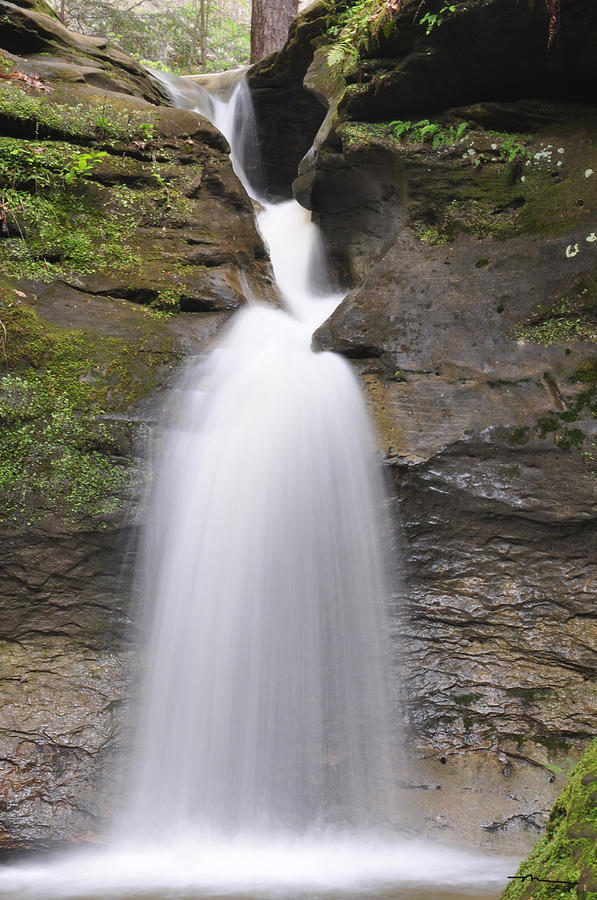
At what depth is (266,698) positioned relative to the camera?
4.31 meters

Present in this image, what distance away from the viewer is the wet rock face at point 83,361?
13.3 ft

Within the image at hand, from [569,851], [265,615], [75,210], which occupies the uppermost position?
[75,210]

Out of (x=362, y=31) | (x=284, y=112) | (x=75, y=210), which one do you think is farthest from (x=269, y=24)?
(x=75, y=210)

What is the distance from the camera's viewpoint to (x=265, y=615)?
4512mm

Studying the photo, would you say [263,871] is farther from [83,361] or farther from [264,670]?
[83,361]

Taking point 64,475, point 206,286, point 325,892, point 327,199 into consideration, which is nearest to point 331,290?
point 327,199

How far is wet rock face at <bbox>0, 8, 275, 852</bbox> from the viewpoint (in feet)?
13.3

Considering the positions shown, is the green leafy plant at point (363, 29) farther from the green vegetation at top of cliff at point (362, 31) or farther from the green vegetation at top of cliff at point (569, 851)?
the green vegetation at top of cliff at point (569, 851)

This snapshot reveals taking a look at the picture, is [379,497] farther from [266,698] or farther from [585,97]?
[585,97]

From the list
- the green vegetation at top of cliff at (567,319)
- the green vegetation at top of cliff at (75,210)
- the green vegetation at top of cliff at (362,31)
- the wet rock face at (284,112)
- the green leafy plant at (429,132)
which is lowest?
the green vegetation at top of cliff at (567,319)

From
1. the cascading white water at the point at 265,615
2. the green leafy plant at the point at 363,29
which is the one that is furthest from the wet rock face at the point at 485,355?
the cascading white water at the point at 265,615

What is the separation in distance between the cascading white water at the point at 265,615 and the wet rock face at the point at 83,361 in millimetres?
276

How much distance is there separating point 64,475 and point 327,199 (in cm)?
458

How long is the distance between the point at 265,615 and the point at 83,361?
7.97 ft
